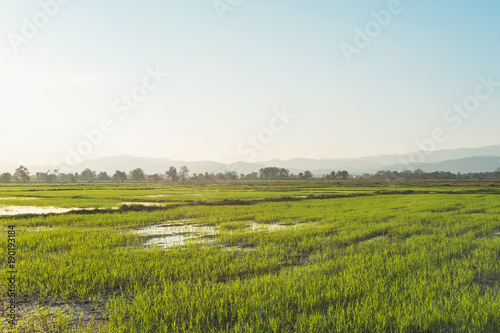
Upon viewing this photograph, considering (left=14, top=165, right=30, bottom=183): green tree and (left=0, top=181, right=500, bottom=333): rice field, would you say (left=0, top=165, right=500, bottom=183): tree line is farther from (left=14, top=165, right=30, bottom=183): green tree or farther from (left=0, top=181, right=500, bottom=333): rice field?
(left=0, top=181, right=500, bottom=333): rice field

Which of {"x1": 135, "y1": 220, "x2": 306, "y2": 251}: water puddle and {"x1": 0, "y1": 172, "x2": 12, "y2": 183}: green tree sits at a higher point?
{"x1": 0, "y1": 172, "x2": 12, "y2": 183}: green tree

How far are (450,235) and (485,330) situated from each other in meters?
6.52

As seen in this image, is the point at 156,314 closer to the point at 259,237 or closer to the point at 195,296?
the point at 195,296

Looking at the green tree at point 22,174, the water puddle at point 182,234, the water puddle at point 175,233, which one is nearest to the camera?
the water puddle at point 182,234

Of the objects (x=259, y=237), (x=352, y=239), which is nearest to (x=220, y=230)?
(x=259, y=237)

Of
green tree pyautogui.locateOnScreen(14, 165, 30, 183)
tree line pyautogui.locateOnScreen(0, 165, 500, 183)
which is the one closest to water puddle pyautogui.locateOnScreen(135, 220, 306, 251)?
tree line pyautogui.locateOnScreen(0, 165, 500, 183)

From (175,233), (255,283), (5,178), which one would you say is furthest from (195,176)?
(255,283)

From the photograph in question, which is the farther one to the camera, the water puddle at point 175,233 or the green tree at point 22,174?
the green tree at point 22,174

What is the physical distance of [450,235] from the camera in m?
9.20

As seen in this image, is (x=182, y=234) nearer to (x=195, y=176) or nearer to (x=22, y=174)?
(x=22, y=174)

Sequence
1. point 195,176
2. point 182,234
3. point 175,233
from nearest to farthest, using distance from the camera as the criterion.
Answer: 1. point 182,234
2. point 175,233
3. point 195,176

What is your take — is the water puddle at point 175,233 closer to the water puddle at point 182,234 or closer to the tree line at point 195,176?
the water puddle at point 182,234

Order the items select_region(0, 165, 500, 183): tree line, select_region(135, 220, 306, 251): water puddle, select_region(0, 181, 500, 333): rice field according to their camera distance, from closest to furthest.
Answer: select_region(0, 181, 500, 333): rice field, select_region(135, 220, 306, 251): water puddle, select_region(0, 165, 500, 183): tree line

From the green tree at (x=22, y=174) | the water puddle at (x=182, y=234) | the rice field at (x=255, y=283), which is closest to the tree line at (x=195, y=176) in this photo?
the green tree at (x=22, y=174)
